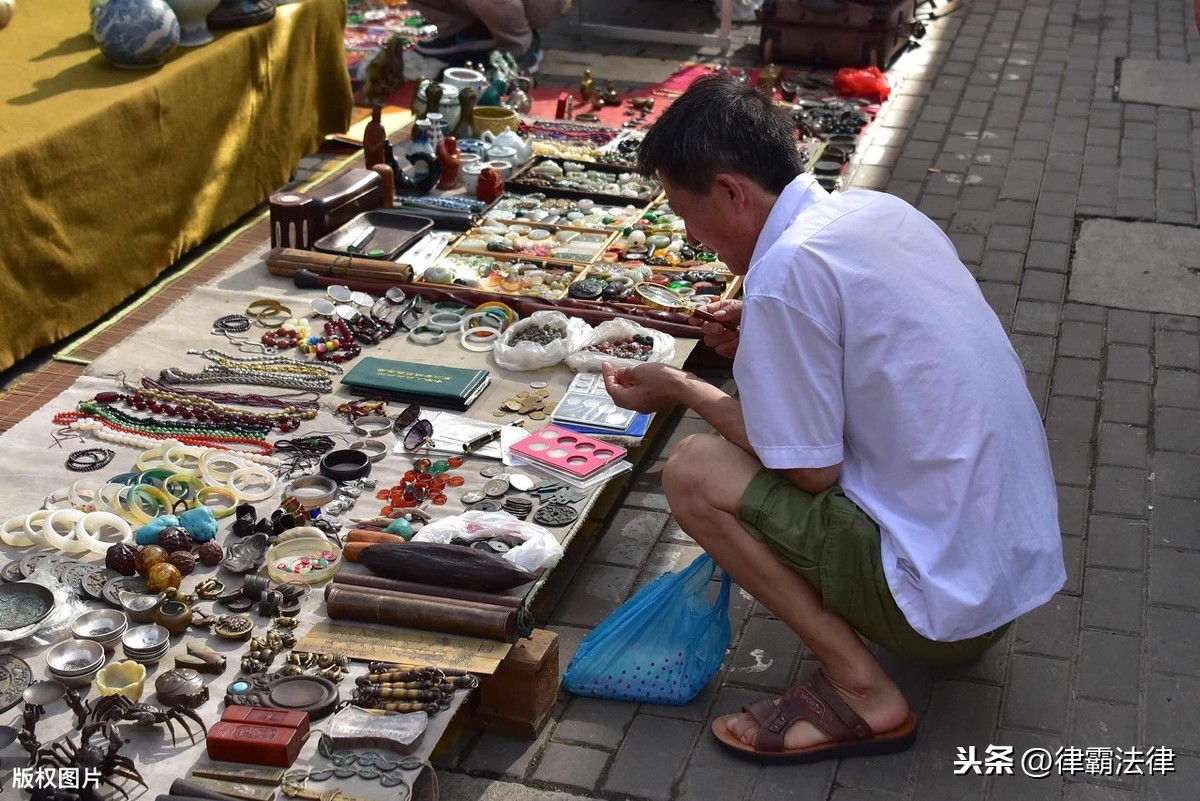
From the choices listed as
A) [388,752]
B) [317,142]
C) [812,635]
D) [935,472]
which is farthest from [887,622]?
[317,142]

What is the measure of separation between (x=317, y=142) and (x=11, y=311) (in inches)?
103

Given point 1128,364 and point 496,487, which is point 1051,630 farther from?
point 1128,364

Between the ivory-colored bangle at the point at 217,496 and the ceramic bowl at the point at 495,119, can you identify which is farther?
the ceramic bowl at the point at 495,119

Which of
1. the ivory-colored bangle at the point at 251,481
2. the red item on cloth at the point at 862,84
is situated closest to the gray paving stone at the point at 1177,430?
the ivory-colored bangle at the point at 251,481

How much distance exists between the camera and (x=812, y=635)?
3014mm

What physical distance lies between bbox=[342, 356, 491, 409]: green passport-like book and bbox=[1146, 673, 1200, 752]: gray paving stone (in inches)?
87.3

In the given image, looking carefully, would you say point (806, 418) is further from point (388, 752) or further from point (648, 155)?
point (388, 752)

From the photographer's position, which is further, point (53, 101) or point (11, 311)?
point (53, 101)

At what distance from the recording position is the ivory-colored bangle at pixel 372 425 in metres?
4.16

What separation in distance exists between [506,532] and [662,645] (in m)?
0.55

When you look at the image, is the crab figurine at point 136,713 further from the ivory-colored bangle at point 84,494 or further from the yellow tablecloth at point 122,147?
the yellow tablecloth at point 122,147

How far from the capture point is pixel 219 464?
3967 mm

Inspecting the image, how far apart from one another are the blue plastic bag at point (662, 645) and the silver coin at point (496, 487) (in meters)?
0.68

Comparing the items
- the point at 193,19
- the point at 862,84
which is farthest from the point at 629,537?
the point at 862,84
